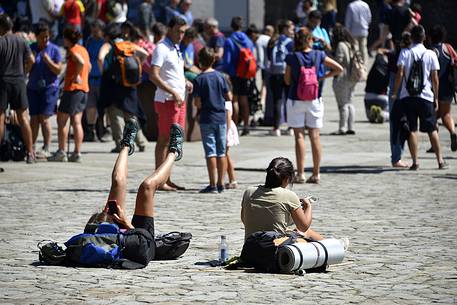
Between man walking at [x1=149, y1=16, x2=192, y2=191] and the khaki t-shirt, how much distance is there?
184 inches

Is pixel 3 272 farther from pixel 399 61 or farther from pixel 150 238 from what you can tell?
pixel 399 61

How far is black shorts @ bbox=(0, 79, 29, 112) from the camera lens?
56.3 ft

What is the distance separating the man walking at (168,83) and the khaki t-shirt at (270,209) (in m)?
4.68

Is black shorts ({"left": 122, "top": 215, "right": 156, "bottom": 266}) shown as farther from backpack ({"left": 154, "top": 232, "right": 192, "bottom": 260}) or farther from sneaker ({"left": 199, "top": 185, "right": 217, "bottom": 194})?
sneaker ({"left": 199, "top": 185, "right": 217, "bottom": 194})

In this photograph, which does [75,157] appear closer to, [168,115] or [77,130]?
[77,130]

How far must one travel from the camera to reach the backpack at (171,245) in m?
10.4

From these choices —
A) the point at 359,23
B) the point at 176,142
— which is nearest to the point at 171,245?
the point at 176,142

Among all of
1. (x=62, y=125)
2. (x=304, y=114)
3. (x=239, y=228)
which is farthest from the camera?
(x=62, y=125)

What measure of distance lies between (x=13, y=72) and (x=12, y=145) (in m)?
1.40

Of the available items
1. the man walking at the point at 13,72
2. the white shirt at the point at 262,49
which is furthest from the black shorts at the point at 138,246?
the white shirt at the point at 262,49

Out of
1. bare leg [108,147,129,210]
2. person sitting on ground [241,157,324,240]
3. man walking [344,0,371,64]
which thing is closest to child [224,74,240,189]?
bare leg [108,147,129,210]

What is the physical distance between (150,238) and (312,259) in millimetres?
1263

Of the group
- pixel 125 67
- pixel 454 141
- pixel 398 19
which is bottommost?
pixel 454 141

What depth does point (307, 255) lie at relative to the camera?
9.72 meters
